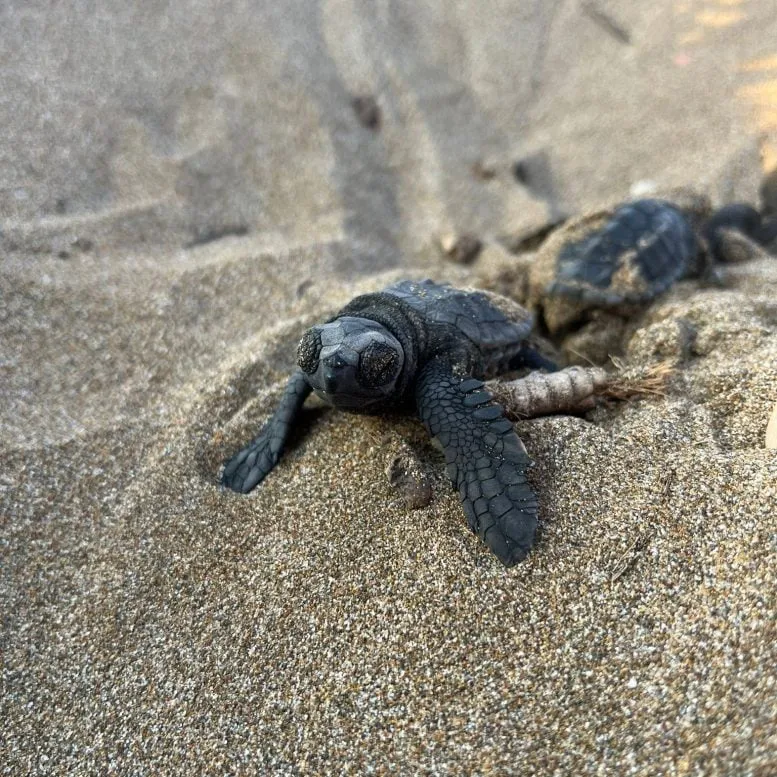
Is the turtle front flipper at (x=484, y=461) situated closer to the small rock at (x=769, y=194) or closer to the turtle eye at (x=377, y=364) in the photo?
the turtle eye at (x=377, y=364)

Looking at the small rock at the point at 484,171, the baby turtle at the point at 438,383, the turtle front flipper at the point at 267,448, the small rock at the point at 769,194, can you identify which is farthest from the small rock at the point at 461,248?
the small rock at the point at 769,194

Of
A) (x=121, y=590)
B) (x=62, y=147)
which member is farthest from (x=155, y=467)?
(x=62, y=147)

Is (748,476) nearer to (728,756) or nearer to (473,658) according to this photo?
(728,756)

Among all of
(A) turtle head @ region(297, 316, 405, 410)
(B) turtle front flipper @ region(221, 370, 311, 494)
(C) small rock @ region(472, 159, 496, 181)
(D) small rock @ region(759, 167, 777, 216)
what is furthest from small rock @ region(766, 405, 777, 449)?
(D) small rock @ region(759, 167, 777, 216)

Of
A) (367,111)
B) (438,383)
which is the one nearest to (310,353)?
(438,383)

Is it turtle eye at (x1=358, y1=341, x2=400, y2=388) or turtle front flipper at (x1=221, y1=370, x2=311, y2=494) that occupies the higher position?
turtle eye at (x1=358, y1=341, x2=400, y2=388)

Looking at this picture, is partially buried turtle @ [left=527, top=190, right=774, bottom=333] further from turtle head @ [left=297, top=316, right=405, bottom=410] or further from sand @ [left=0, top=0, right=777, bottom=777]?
turtle head @ [left=297, top=316, right=405, bottom=410]
